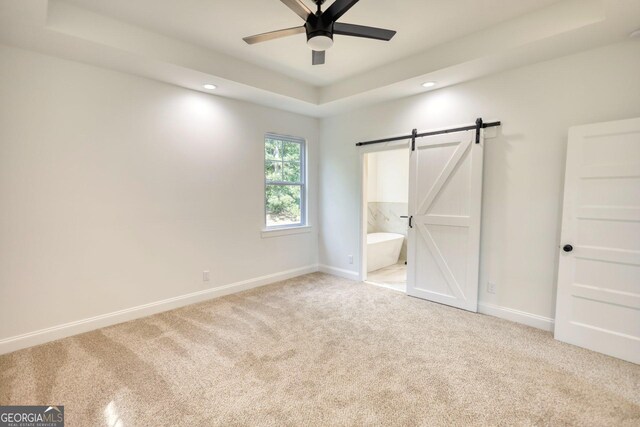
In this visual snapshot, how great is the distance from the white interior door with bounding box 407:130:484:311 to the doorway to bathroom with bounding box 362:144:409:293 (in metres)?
1.21

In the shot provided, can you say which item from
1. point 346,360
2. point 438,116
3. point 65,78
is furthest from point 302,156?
point 346,360

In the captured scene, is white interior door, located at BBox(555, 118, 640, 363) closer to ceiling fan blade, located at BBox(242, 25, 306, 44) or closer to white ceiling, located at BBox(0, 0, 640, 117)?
white ceiling, located at BBox(0, 0, 640, 117)

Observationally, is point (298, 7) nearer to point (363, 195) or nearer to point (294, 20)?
point (294, 20)

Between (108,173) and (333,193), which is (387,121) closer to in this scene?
(333,193)

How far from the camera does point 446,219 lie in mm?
3561

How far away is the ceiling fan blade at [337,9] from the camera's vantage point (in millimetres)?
1859

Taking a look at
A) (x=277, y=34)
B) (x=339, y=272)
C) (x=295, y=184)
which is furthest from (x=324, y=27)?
(x=339, y=272)

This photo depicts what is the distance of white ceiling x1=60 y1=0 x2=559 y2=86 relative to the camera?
2406 millimetres

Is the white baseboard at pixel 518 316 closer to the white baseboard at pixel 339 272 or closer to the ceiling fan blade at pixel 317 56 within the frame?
the white baseboard at pixel 339 272

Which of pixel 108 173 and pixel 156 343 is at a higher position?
pixel 108 173

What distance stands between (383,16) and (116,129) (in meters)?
2.76

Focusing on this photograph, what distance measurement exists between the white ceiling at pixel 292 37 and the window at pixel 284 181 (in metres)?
1.11

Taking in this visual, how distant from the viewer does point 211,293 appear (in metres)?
3.85

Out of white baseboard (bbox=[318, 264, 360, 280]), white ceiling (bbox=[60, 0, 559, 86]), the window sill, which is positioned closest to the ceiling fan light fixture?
white ceiling (bbox=[60, 0, 559, 86])
